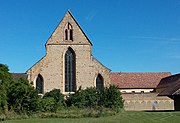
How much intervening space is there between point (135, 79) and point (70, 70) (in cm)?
1835

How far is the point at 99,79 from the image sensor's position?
51625mm

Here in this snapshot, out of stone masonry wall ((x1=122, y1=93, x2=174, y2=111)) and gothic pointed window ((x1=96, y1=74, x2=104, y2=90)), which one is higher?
gothic pointed window ((x1=96, y1=74, x2=104, y2=90))

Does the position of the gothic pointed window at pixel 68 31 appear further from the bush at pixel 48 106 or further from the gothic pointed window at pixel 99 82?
the bush at pixel 48 106

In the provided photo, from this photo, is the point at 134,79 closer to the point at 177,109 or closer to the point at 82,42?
the point at 82,42

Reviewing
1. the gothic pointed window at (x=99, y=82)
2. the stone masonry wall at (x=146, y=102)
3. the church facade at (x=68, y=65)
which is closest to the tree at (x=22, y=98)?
the church facade at (x=68, y=65)

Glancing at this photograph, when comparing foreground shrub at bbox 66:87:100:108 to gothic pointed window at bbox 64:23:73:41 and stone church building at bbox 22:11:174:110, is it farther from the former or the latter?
gothic pointed window at bbox 64:23:73:41

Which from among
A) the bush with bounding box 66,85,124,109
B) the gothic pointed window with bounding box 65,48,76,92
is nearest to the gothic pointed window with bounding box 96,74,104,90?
the bush with bounding box 66,85,124,109

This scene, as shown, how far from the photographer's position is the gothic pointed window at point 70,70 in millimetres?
50500

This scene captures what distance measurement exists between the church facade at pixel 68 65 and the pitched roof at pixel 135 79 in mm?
12853

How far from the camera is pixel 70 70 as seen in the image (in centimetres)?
5103

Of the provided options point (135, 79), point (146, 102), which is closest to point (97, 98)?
point (146, 102)

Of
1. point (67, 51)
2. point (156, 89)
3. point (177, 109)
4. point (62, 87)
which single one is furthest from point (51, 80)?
point (156, 89)

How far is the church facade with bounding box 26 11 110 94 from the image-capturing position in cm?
4997

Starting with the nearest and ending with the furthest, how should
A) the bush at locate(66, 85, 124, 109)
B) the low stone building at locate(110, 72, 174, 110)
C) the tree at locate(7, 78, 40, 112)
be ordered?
the tree at locate(7, 78, 40, 112)
the bush at locate(66, 85, 124, 109)
the low stone building at locate(110, 72, 174, 110)
